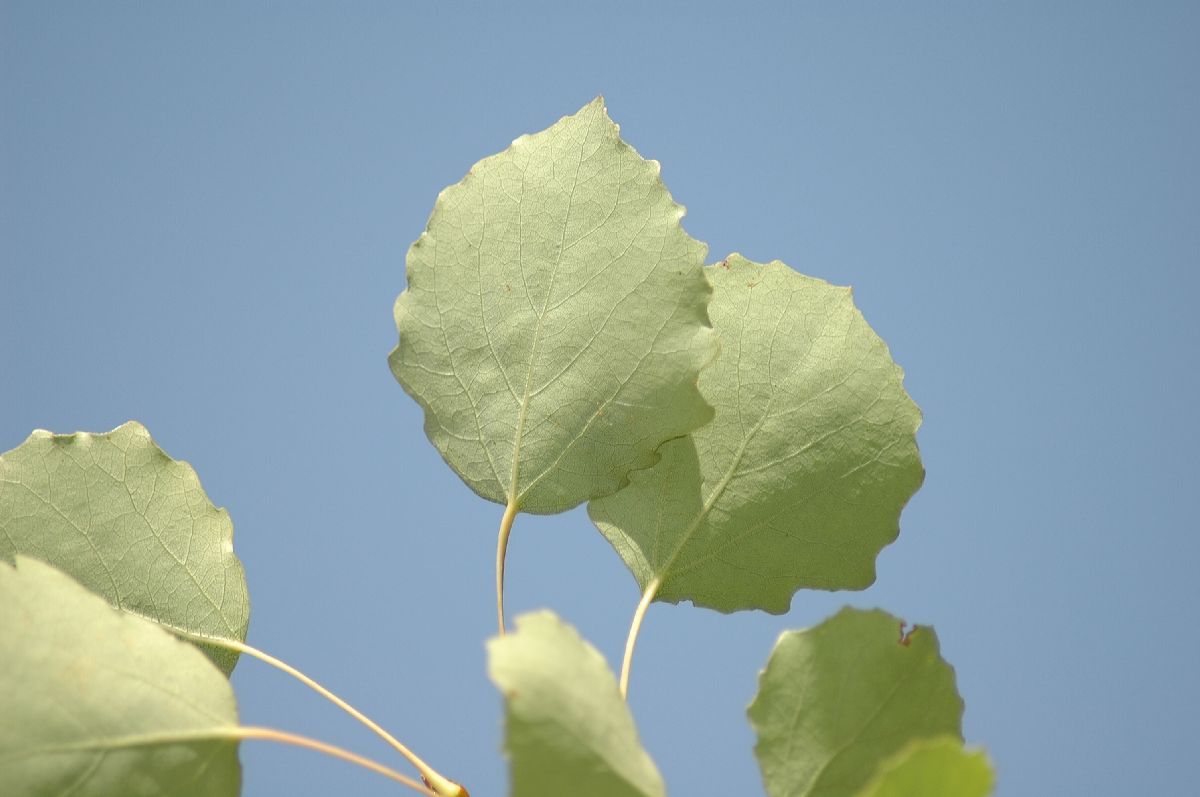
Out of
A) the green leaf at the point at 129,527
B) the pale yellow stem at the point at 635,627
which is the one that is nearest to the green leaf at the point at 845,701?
the pale yellow stem at the point at 635,627

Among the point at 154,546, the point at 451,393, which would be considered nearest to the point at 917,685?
the point at 451,393

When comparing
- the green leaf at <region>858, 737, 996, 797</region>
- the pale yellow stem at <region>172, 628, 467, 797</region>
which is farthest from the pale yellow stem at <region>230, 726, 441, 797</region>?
the green leaf at <region>858, 737, 996, 797</region>

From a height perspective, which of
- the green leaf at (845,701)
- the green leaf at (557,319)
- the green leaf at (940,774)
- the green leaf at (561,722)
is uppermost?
the green leaf at (557,319)

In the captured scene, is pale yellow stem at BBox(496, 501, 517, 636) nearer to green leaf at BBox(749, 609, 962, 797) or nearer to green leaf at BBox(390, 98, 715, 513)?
green leaf at BBox(390, 98, 715, 513)

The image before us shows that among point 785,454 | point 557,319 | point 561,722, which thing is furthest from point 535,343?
point 561,722

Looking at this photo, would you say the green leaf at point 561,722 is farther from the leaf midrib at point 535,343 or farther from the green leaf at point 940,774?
the leaf midrib at point 535,343

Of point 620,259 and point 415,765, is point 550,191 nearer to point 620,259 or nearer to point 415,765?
point 620,259
